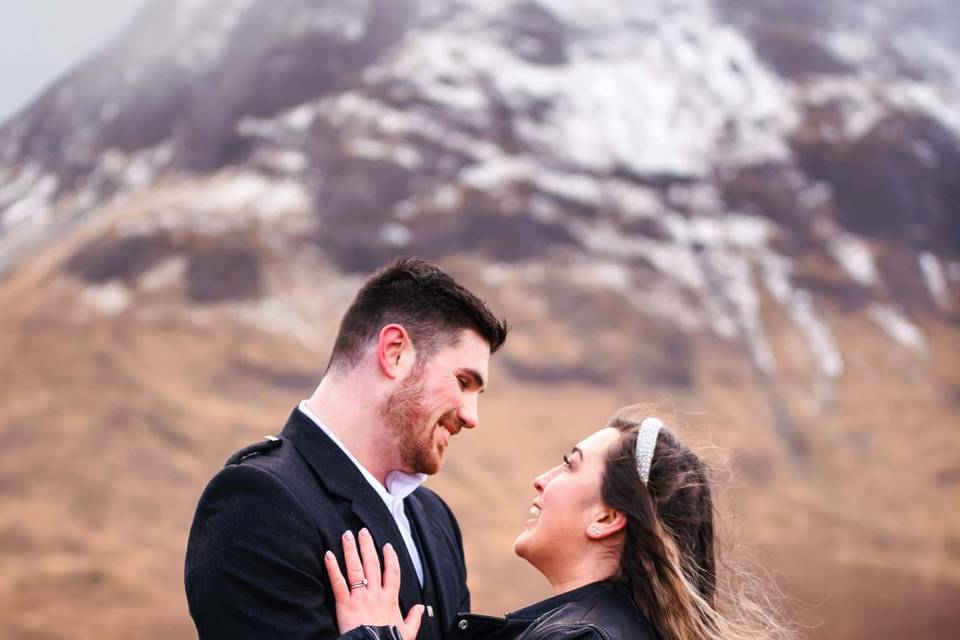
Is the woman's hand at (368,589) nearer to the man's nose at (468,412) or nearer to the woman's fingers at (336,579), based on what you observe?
the woman's fingers at (336,579)

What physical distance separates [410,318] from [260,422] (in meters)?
13.7

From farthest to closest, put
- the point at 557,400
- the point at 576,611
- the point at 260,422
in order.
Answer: the point at 557,400 < the point at 260,422 < the point at 576,611

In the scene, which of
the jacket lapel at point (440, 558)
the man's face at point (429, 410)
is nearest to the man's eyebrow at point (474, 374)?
the man's face at point (429, 410)

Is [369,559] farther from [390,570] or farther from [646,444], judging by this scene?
[646,444]

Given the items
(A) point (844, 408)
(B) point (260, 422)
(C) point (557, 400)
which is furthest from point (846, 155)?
(B) point (260, 422)

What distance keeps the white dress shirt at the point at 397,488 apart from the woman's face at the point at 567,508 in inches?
8.9

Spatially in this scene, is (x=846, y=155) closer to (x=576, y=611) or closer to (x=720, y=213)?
(x=720, y=213)

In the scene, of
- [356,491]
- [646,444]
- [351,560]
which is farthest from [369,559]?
[646,444]

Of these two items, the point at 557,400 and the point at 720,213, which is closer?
the point at 557,400

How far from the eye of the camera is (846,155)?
847 inches

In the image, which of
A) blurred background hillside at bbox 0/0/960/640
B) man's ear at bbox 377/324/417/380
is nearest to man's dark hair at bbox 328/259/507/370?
man's ear at bbox 377/324/417/380

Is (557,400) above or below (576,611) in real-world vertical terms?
above

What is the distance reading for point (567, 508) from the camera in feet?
7.53

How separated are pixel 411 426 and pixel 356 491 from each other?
0.17 metres
